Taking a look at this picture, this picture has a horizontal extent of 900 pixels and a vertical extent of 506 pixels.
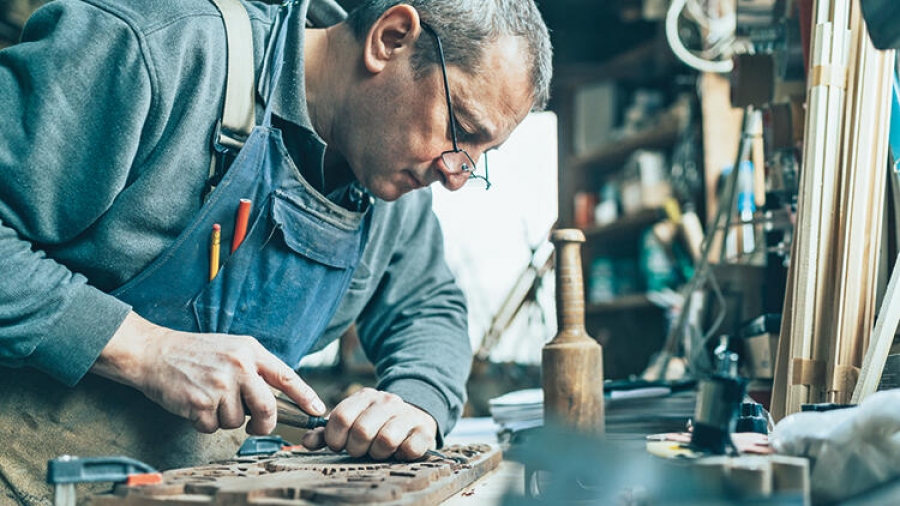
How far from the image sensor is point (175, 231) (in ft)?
4.21

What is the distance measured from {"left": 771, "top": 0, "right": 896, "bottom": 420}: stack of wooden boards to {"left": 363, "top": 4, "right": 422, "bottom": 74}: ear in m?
0.64

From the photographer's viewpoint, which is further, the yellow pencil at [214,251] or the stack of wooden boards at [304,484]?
the yellow pencil at [214,251]

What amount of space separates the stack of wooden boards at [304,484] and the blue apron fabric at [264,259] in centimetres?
29

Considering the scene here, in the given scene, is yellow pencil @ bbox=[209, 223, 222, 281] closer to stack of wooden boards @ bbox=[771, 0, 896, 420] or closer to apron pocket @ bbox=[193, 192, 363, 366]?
apron pocket @ bbox=[193, 192, 363, 366]

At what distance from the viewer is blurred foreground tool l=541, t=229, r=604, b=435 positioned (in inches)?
33.7

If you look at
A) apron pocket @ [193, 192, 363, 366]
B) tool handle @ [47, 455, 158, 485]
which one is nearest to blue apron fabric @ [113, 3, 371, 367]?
apron pocket @ [193, 192, 363, 366]

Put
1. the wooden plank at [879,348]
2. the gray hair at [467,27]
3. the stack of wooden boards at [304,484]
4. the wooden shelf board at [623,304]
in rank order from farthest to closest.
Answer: the wooden shelf board at [623,304] < the gray hair at [467,27] < the wooden plank at [879,348] < the stack of wooden boards at [304,484]

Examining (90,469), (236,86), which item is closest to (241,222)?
(236,86)

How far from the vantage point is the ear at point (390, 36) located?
1393 mm

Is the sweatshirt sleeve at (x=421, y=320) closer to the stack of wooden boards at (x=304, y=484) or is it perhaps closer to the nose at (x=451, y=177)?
the nose at (x=451, y=177)

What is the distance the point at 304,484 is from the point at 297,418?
0.42 m

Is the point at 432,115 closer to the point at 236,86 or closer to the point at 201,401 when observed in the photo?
the point at 236,86

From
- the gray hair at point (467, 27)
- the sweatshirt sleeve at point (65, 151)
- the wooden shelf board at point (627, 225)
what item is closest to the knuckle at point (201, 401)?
the sweatshirt sleeve at point (65, 151)

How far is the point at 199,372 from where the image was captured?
108cm
